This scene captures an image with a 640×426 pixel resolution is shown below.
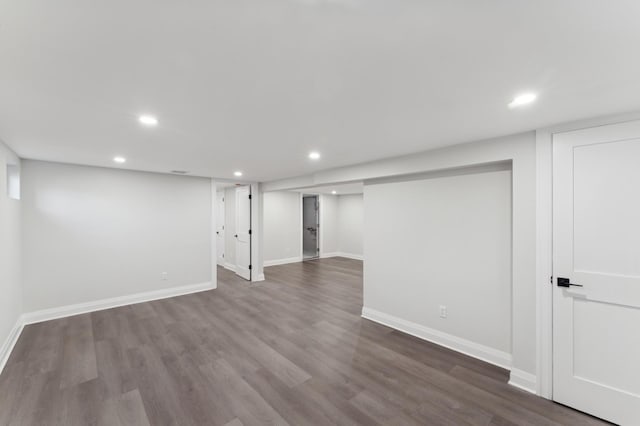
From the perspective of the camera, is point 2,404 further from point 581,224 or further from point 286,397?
point 581,224

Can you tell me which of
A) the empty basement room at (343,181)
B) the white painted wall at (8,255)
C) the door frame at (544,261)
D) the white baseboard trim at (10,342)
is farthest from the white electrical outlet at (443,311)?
the white painted wall at (8,255)

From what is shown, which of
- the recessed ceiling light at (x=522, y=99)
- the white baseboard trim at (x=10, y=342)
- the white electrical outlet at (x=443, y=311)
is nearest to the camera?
the recessed ceiling light at (x=522, y=99)

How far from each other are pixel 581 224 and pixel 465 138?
1155mm

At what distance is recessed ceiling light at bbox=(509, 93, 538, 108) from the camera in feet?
5.33

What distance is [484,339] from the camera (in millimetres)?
2809

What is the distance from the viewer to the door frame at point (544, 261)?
2.24 metres

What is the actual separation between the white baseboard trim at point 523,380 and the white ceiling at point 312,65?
2171 millimetres

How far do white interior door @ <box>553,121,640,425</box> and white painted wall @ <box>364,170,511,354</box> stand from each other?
1.61ft

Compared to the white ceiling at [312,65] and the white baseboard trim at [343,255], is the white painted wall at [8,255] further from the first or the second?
the white baseboard trim at [343,255]

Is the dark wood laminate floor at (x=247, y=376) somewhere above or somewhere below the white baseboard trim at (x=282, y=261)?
below

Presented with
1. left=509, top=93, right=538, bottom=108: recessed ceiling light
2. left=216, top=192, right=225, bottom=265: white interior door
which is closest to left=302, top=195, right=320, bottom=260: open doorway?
left=216, top=192, right=225, bottom=265: white interior door

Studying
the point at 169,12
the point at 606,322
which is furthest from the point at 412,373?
the point at 169,12

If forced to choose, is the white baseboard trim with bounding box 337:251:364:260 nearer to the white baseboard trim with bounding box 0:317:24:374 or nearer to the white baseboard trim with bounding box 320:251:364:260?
the white baseboard trim with bounding box 320:251:364:260

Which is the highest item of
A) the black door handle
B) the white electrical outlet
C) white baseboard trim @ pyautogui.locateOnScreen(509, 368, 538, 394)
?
the black door handle
